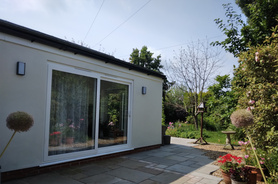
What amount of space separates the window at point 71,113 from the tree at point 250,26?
5.12m

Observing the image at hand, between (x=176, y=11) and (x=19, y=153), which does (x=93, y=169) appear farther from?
(x=176, y=11)

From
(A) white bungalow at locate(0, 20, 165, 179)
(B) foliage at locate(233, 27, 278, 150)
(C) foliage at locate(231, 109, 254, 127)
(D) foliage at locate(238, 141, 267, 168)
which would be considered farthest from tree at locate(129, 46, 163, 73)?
(C) foliage at locate(231, 109, 254, 127)

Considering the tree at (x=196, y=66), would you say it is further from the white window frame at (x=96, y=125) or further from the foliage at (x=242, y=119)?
the foliage at (x=242, y=119)

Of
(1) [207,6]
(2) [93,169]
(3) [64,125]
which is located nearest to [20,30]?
(3) [64,125]

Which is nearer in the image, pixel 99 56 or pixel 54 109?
pixel 54 109

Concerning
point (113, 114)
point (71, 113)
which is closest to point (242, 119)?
point (71, 113)

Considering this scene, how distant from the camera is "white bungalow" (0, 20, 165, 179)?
3566 millimetres

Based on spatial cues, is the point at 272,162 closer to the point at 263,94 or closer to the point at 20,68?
the point at 263,94

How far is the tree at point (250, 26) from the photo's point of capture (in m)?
6.84

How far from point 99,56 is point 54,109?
1828 mm

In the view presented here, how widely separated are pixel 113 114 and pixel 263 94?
399cm

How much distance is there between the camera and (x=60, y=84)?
14.6ft

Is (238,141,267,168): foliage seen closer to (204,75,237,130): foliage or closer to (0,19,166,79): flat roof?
(204,75,237,130): foliage

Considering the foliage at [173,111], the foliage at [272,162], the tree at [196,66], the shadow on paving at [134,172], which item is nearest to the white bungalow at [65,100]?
the shadow on paving at [134,172]
